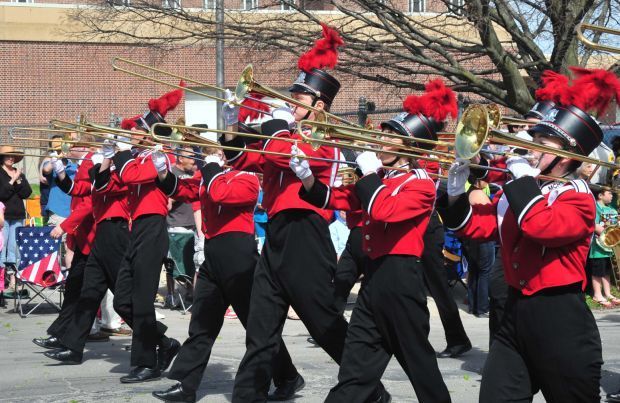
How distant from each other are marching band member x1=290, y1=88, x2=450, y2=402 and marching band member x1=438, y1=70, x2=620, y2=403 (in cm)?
63

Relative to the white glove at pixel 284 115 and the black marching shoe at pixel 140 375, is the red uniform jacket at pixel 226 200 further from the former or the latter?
the black marching shoe at pixel 140 375

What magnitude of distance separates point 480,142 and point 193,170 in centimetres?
402

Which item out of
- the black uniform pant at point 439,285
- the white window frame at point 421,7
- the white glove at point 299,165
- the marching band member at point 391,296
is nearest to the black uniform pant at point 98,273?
the black uniform pant at point 439,285

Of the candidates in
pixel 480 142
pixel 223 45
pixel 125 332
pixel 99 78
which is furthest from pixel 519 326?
pixel 99 78

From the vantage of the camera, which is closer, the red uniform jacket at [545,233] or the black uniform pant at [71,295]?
the red uniform jacket at [545,233]

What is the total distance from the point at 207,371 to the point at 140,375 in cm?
70

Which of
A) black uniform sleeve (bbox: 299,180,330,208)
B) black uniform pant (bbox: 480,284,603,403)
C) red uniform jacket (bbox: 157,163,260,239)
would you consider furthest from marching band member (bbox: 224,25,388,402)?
black uniform pant (bbox: 480,284,603,403)

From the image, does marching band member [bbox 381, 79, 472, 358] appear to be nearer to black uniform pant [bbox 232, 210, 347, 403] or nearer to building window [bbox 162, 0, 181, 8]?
black uniform pant [bbox 232, 210, 347, 403]

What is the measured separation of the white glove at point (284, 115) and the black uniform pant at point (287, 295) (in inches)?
20.8

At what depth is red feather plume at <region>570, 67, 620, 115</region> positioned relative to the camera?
15.8 ft

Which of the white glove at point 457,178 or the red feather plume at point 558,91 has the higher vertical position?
the red feather plume at point 558,91

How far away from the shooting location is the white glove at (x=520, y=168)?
15.7ft

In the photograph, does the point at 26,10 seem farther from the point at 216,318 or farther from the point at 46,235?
the point at 216,318

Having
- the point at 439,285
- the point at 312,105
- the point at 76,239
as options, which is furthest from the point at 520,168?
the point at 76,239
